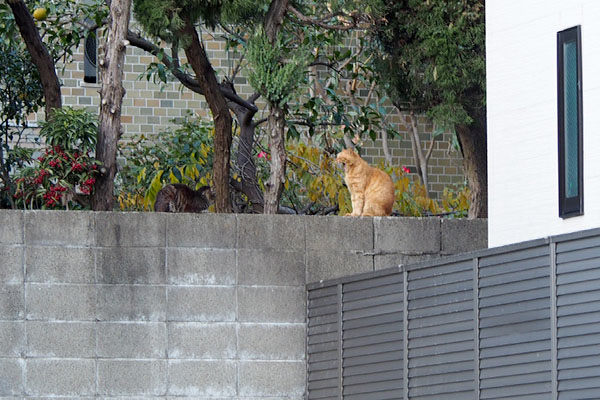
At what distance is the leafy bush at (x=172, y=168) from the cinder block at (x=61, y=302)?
3603mm

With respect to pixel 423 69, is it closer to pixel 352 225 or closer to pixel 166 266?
pixel 352 225

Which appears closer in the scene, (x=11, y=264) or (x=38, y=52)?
(x=11, y=264)

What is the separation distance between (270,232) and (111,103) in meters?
1.49

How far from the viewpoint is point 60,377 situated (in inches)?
291

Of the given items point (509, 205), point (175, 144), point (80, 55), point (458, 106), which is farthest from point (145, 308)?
point (80, 55)

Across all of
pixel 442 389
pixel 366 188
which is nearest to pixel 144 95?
pixel 366 188

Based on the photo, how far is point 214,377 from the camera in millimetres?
7574

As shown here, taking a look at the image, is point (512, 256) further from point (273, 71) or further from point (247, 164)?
point (247, 164)

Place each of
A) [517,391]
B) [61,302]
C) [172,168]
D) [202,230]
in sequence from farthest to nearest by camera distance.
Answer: [172,168], [202,230], [61,302], [517,391]

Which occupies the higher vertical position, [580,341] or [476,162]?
[476,162]

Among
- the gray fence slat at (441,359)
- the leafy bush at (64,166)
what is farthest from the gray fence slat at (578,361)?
the leafy bush at (64,166)

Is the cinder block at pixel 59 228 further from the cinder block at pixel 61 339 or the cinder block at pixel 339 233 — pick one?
the cinder block at pixel 339 233

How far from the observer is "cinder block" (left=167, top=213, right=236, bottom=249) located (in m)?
7.61

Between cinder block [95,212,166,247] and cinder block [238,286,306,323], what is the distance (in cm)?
66
